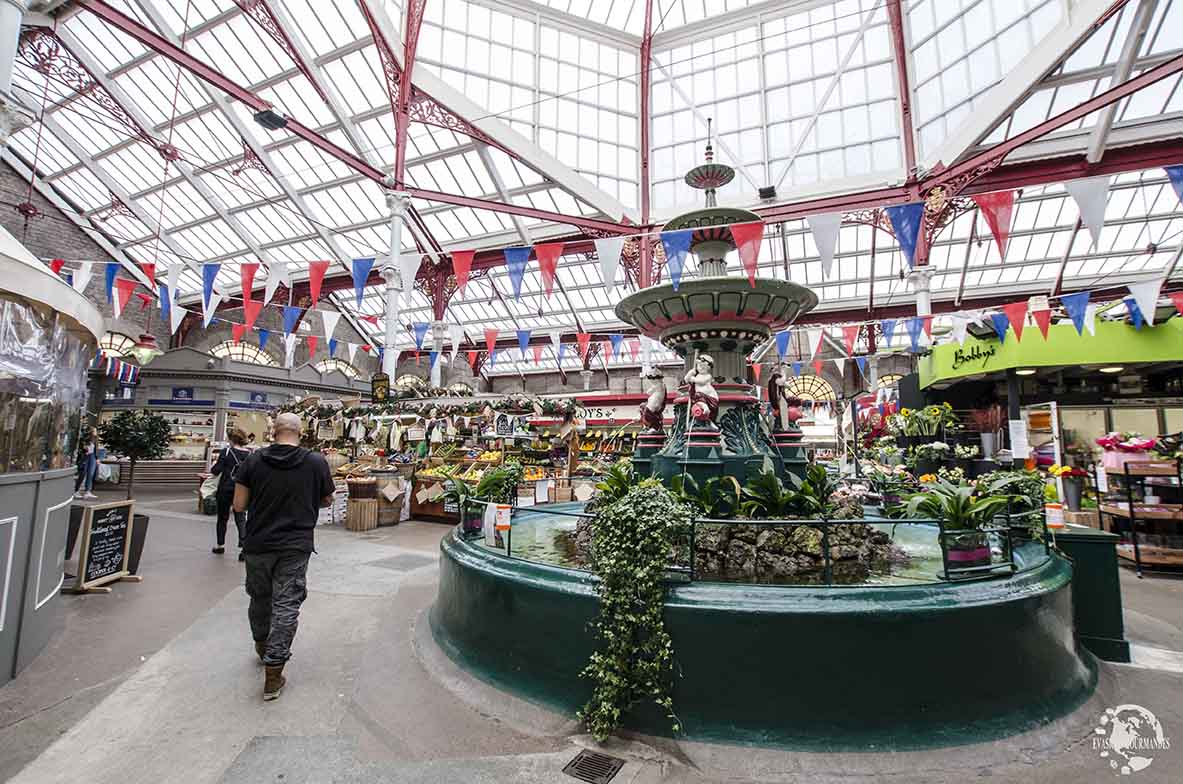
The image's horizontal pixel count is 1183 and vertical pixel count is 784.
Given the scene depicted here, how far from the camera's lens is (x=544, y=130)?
20.2 meters

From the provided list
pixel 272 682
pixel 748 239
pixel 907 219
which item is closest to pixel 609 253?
pixel 748 239

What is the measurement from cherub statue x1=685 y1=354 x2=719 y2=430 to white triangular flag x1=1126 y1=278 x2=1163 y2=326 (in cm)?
853

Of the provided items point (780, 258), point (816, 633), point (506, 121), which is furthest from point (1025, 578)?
point (780, 258)

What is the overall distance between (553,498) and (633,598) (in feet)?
27.7

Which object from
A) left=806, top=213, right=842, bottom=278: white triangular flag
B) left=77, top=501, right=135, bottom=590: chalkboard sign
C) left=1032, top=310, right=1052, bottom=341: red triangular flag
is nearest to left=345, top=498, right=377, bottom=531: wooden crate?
left=77, top=501, right=135, bottom=590: chalkboard sign

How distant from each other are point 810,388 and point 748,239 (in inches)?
681

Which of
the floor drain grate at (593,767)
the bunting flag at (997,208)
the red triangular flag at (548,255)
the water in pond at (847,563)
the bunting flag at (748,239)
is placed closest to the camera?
the floor drain grate at (593,767)

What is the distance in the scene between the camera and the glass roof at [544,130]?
1686 centimetres

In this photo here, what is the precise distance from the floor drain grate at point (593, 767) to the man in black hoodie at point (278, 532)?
1762 mm

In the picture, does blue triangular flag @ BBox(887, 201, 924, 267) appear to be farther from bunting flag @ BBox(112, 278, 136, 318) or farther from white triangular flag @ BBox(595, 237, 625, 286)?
bunting flag @ BBox(112, 278, 136, 318)

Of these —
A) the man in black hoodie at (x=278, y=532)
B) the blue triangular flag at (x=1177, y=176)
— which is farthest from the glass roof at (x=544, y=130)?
the man in black hoodie at (x=278, y=532)

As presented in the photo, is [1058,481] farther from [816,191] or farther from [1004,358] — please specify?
[816,191]

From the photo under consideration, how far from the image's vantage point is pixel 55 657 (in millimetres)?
3541

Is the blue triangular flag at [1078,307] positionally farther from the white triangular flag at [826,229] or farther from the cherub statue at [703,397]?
the cherub statue at [703,397]
